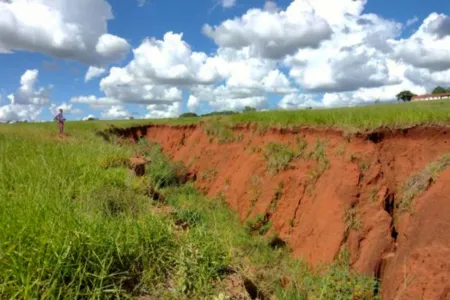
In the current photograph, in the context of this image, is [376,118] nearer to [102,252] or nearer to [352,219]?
[352,219]

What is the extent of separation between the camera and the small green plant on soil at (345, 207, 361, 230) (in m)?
8.59

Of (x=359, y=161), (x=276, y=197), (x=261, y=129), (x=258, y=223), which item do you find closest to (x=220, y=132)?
(x=261, y=129)

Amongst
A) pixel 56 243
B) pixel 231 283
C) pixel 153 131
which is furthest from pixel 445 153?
pixel 153 131

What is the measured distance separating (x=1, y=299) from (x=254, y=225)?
29.3 ft

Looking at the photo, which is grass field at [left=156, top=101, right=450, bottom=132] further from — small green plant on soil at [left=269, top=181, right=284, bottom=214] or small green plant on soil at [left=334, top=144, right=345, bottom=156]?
small green plant on soil at [left=269, top=181, right=284, bottom=214]

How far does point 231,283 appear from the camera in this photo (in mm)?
3932

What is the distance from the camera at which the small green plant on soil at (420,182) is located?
774 cm

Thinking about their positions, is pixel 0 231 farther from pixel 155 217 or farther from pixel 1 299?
pixel 155 217

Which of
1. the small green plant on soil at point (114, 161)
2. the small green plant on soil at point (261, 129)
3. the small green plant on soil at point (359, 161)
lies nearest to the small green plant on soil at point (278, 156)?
the small green plant on soil at point (261, 129)

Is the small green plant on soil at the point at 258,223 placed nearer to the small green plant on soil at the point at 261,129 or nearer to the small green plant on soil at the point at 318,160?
the small green plant on soil at the point at 318,160

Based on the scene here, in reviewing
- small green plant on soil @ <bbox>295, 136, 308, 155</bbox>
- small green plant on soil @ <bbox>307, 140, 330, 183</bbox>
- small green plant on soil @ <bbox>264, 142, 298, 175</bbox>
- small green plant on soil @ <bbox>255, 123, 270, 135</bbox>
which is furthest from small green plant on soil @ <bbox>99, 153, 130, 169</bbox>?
small green plant on soil @ <bbox>255, 123, 270, 135</bbox>

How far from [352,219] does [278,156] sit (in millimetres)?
4277

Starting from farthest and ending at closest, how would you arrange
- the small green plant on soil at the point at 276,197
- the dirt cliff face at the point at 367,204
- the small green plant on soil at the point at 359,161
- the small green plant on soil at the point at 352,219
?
the small green plant on soil at the point at 276,197 → the small green plant on soil at the point at 359,161 → the small green plant on soil at the point at 352,219 → the dirt cliff face at the point at 367,204

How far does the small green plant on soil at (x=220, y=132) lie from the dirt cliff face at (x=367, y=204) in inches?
183
